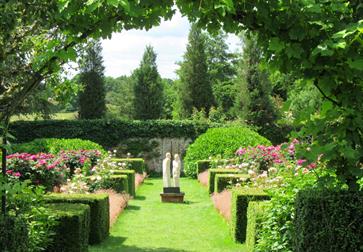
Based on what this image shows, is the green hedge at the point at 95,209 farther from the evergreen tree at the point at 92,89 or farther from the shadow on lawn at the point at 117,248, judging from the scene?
the evergreen tree at the point at 92,89

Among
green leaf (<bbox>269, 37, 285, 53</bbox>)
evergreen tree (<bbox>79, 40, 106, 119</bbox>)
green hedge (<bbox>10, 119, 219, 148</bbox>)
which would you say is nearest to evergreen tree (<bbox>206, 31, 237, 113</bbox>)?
evergreen tree (<bbox>79, 40, 106, 119</bbox>)

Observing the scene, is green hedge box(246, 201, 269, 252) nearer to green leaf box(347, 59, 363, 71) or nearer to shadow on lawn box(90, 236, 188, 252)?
shadow on lawn box(90, 236, 188, 252)

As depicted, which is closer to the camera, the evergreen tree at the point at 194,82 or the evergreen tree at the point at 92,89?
the evergreen tree at the point at 92,89

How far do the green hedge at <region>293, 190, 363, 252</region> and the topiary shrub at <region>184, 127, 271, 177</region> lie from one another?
15.2m

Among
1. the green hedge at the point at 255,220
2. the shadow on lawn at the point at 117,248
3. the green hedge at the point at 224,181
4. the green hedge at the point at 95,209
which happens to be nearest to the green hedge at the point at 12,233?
the green hedge at the point at 255,220

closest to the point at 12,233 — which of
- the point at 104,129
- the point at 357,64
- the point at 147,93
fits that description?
the point at 357,64

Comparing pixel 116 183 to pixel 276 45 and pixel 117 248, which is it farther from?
pixel 276 45

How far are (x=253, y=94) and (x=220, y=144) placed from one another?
351 inches

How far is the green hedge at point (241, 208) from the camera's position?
28.0ft

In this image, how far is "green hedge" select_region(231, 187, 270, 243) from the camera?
8.54 metres

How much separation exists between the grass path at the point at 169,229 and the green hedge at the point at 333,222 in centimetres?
424

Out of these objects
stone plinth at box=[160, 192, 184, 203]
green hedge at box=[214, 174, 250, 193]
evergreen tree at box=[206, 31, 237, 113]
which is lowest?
stone plinth at box=[160, 192, 184, 203]

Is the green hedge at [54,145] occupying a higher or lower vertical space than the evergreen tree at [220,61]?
lower

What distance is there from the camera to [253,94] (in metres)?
28.7
